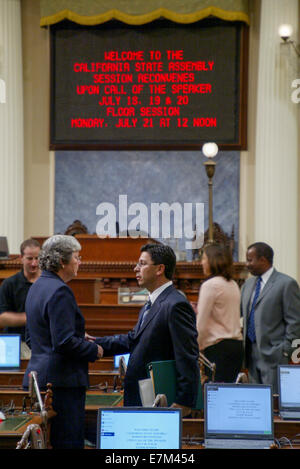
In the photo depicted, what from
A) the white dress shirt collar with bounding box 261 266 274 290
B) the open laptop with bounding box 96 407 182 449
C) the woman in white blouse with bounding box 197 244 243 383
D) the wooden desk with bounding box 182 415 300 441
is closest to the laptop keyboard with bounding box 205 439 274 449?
the wooden desk with bounding box 182 415 300 441

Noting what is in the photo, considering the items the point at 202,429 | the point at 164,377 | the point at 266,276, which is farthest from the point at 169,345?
the point at 266,276

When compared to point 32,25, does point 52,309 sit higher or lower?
lower

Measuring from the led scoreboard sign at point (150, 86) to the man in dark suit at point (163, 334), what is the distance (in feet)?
25.4

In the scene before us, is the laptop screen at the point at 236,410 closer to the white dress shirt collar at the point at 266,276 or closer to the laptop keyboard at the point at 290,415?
the laptop keyboard at the point at 290,415

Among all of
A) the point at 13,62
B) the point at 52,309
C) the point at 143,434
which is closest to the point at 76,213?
the point at 13,62

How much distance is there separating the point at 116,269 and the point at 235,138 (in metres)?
2.98

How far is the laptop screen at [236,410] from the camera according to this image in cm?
359

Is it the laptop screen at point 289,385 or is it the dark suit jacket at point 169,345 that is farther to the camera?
the laptop screen at point 289,385

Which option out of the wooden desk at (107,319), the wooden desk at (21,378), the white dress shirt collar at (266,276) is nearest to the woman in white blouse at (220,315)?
the white dress shirt collar at (266,276)

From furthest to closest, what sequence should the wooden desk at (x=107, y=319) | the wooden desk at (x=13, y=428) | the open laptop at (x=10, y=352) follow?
the wooden desk at (x=107, y=319), the open laptop at (x=10, y=352), the wooden desk at (x=13, y=428)

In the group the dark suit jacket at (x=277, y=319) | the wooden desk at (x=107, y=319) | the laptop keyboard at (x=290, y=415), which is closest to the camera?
the laptop keyboard at (x=290, y=415)

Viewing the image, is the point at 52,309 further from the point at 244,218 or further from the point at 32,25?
the point at 32,25

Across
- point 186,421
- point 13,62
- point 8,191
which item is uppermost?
point 13,62
